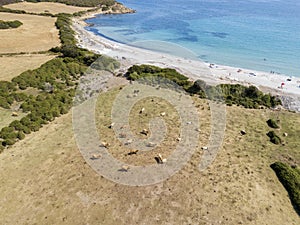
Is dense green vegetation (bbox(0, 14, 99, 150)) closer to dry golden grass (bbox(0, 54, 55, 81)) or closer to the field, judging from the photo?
the field

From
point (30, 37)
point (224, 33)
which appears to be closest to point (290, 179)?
point (30, 37)

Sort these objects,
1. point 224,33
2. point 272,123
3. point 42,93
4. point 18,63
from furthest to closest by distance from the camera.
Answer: point 224,33 < point 18,63 < point 42,93 < point 272,123

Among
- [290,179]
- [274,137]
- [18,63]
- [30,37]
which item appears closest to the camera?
[290,179]

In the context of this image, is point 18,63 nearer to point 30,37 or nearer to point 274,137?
point 30,37

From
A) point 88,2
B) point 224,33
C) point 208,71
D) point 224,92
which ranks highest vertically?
point 224,92

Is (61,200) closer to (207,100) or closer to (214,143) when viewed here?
(214,143)

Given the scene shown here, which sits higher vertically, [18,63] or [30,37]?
[18,63]
